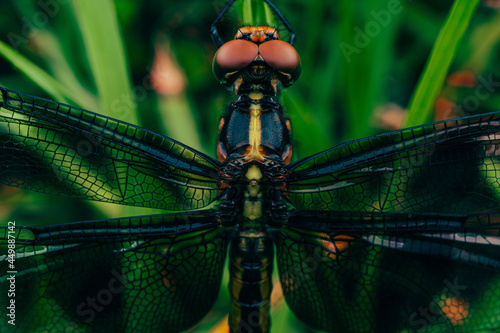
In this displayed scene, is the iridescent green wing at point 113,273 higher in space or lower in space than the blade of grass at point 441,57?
lower

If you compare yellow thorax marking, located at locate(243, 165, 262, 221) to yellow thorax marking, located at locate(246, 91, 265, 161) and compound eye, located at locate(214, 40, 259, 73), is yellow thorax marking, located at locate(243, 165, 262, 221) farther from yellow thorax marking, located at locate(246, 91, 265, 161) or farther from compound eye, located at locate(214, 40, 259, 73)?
compound eye, located at locate(214, 40, 259, 73)

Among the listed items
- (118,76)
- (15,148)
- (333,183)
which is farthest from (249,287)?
(118,76)

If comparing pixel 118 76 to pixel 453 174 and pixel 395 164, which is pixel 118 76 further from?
pixel 453 174

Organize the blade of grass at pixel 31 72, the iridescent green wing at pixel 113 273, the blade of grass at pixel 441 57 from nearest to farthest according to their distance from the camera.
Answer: the iridescent green wing at pixel 113 273 → the blade of grass at pixel 441 57 → the blade of grass at pixel 31 72

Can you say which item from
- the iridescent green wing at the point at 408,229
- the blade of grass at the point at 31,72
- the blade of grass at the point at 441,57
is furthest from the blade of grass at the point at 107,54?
the blade of grass at the point at 441,57

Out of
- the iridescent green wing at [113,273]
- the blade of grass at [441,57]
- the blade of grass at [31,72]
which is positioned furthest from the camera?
the blade of grass at [31,72]

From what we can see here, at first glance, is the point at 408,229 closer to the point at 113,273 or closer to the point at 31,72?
the point at 113,273

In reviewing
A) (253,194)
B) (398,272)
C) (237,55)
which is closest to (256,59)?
(237,55)

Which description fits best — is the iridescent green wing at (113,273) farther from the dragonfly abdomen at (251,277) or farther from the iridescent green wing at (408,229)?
the iridescent green wing at (408,229)
